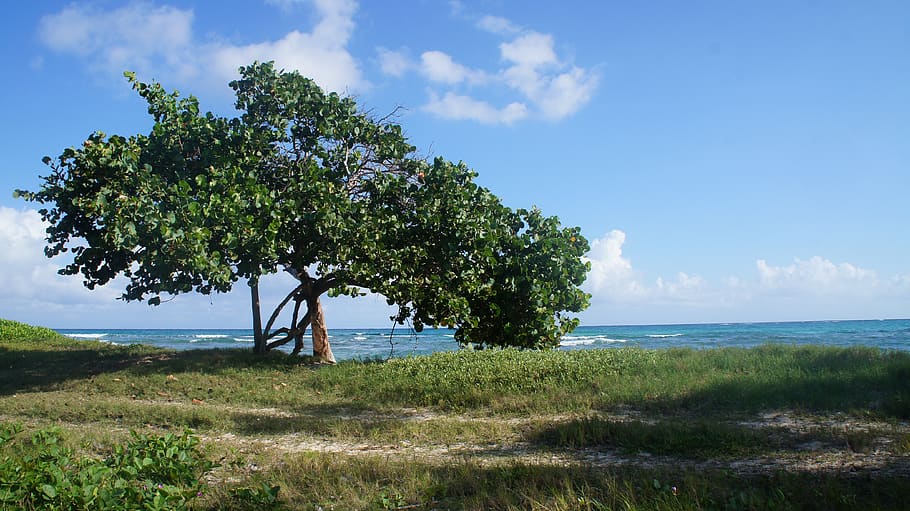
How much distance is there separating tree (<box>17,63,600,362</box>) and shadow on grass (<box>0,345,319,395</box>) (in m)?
1.33

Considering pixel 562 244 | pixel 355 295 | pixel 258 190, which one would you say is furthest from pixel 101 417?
pixel 562 244

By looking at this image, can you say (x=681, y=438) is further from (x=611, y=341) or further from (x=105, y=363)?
(x=611, y=341)

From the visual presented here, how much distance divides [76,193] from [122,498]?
10788mm

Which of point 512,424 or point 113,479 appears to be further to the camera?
point 512,424

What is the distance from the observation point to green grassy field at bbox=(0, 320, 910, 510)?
5500 mm

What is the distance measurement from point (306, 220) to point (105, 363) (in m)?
7.46

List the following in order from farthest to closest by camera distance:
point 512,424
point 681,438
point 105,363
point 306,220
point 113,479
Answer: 1. point 105,363
2. point 306,220
3. point 512,424
4. point 681,438
5. point 113,479

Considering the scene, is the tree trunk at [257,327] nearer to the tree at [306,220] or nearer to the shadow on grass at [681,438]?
the tree at [306,220]

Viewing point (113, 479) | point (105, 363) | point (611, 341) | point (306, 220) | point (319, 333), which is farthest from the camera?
point (611, 341)

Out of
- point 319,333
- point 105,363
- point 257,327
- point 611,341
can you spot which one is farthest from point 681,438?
point 611,341

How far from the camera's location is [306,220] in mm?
14742

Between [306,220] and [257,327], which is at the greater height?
[306,220]

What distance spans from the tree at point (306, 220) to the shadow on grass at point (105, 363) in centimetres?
133

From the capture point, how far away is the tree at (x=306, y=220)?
42.9ft
